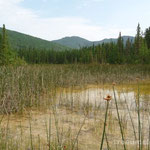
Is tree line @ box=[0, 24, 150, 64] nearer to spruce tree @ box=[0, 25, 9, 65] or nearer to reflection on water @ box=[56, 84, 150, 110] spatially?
spruce tree @ box=[0, 25, 9, 65]

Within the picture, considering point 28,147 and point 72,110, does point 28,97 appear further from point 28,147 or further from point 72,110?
point 28,147

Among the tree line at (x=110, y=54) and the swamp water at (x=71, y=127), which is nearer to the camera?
the swamp water at (x=71, y=127)

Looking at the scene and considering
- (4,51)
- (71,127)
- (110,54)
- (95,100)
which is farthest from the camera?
(110,54)

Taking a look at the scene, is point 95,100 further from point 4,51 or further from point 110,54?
point 110,54

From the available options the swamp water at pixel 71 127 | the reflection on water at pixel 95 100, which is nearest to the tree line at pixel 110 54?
the reflection on water at pixel 95 100

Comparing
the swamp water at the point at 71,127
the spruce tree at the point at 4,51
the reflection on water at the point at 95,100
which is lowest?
the swamp water at the point at 71,127

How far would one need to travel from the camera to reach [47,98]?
579 cm

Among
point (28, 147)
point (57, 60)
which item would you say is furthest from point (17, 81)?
point (57, 60)

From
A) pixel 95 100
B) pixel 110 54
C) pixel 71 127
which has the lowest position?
pixel 71 127

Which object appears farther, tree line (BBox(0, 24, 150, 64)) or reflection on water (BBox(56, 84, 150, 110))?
tree line (BBox(0, 24, 150, 64))

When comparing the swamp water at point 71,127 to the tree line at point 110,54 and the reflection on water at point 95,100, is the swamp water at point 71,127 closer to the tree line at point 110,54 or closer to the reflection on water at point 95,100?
the reflection on water at point 95,100

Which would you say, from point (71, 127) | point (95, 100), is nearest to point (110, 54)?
point (95, 100)

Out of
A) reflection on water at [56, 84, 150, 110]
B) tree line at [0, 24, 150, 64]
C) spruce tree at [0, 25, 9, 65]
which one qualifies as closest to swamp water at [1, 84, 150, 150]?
reflection on water at [56, 84, 150, 110]

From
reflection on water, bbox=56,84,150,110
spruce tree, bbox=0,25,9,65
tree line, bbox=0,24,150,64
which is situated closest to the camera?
reflection on water, bbox=56,84,150,110
